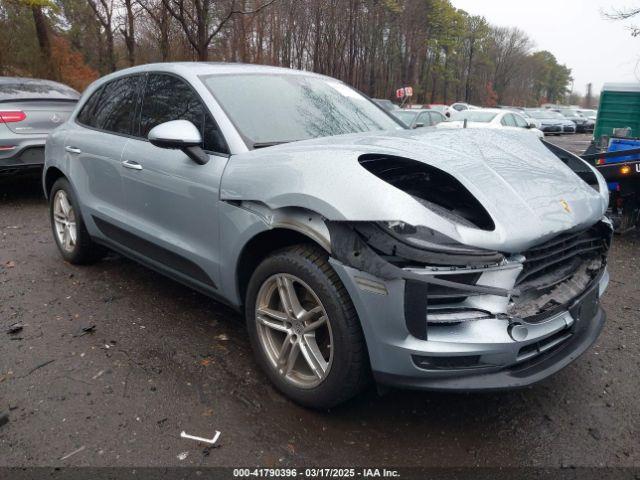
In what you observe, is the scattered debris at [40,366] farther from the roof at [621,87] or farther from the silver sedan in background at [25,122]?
the roof at [621,87]

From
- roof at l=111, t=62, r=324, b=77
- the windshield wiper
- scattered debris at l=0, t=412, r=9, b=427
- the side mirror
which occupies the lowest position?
scattered debris at l=0, t=412, r=9, b=427

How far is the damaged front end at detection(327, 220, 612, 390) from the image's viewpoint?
2.04 m

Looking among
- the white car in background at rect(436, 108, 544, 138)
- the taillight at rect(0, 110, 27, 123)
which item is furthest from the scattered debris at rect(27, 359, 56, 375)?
the white car in background at rect(436, 108, 544, 138)

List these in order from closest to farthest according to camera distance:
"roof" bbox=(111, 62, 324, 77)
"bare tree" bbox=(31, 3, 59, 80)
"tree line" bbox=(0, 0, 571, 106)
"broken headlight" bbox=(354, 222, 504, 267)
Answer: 1. "broken headlight" bbox=(354, 222, 504, 267)
2. "roof" bbox=(111, 62, 324, 77)
3. "tree line" bbox=(0, 0, 571, 106)
4. "bare tree" bbox=(31, 3, 59, 80)

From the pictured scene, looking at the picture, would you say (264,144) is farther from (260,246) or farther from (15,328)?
(15,328)

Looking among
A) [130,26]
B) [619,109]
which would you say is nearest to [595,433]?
[619,109]

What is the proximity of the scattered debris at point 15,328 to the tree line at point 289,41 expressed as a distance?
8391 millimetres

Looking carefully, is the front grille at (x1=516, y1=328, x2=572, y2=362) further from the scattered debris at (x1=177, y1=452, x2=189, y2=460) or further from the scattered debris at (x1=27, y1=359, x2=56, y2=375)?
the scattered debris at (x1=27, y1=359, x2=56, y2=375)

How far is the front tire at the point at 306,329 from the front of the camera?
2.25 m

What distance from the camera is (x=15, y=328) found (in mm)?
3465

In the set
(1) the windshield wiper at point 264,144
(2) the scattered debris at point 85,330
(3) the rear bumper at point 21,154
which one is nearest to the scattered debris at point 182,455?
(2) the scattered debris at point 85,330

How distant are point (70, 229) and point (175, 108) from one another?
1898mm

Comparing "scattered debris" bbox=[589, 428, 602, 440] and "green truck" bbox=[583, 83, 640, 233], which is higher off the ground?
"green truck" bbox=[583, 83, 640, 233]

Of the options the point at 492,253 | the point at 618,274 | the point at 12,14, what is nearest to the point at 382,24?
the point at 12,14
